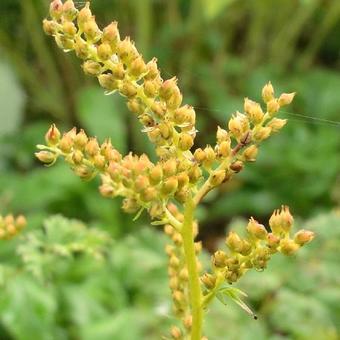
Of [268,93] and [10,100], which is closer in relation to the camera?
[268,93]

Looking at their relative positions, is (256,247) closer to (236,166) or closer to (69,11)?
(236,166)

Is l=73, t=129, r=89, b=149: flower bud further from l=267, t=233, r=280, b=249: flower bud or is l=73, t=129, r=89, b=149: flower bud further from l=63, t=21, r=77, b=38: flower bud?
l=267, t=233, r=280, b=249: flower bud

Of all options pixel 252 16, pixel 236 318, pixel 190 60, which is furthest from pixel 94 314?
pixel 252 16

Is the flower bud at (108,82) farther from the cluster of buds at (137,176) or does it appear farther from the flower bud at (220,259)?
the flower bud at (220,259)

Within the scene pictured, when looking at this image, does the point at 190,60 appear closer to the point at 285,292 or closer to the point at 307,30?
the point at 307,30

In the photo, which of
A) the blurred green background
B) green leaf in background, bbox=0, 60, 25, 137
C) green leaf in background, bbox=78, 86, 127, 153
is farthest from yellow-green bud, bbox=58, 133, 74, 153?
green leaf in background, bbox=0, 60, 25, 137

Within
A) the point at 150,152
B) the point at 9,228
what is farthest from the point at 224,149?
the point at 150,152
